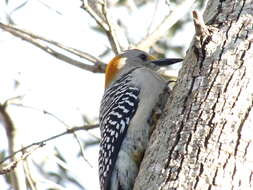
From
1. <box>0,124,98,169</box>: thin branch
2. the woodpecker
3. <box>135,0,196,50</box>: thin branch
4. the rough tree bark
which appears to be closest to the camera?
the rough tree bark

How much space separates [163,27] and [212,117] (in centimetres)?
199

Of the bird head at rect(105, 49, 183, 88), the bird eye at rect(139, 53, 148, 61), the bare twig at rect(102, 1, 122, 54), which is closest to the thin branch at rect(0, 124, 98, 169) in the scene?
the bare twig at rect(102, 1, 122, 54)

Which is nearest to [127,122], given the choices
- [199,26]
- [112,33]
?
[112,33]

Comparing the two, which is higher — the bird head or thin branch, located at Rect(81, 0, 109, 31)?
the bird head

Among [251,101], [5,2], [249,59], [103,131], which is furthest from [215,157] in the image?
[5,2]

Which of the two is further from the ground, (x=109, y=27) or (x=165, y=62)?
(x=165, y=62)

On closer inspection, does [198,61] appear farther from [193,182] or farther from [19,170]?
[19,170]

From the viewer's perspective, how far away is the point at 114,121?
3803 millimetres

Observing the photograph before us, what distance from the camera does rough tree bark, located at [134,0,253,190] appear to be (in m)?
2.35

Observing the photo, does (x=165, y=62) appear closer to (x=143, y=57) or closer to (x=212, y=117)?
(x=143, y=57)

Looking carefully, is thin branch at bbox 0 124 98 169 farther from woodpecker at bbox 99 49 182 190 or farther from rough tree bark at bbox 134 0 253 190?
rough tree bark at bbox 134 0 253 190

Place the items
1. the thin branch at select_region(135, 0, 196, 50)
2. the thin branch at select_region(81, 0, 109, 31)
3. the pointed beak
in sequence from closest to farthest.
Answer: the thin branch at select_region(81, 0, 109, 31) < the thin branch at select_region(135, 0, 196, 50) < the pointed beak

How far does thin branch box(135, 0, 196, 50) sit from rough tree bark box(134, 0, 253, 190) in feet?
4.37

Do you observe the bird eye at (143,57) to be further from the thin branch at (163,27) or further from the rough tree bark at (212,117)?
the rough tree bark at (212,117)
